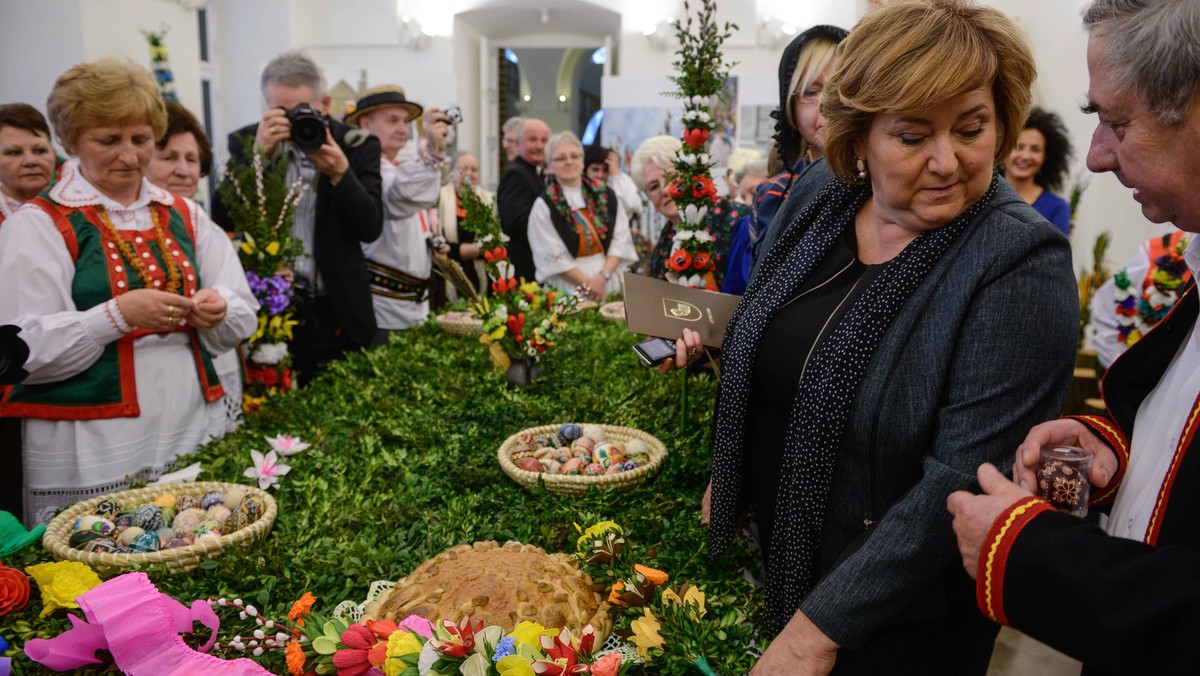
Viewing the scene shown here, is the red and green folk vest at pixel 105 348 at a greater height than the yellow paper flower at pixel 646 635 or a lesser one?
greater

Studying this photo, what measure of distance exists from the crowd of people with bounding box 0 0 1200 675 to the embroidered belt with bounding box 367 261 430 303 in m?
1.72

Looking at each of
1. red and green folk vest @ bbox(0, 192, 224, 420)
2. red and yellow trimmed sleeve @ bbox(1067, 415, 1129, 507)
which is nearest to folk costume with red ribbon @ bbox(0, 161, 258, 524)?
red and green folk vest @ bbox(0, 192, 224, 420)

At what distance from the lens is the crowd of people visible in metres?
0.90

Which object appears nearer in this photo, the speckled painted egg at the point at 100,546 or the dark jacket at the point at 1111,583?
the dark jacket at the point at 1111,583

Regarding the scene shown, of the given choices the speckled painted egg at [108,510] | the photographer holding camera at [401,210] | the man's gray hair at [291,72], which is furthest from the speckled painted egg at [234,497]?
the man's gray hair at [291,72]

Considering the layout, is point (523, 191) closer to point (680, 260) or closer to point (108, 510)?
point (680, 260)

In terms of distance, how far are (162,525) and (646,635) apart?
1.05m

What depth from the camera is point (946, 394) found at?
1.13 meters

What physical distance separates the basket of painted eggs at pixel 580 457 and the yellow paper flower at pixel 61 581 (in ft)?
2.71

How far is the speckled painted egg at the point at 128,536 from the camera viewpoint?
1.60 m

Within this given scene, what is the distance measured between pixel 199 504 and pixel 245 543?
0.29m

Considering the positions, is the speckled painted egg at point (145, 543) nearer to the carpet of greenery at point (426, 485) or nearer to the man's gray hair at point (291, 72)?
the carpet of greenery at point (426, 485)

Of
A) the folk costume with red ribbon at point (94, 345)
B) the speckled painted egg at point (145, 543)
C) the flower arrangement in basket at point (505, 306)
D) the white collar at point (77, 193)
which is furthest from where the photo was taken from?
the flower arrangement in basket at point (505, 306)

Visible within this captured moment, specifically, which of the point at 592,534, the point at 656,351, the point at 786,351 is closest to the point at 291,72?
the point at 656,351
